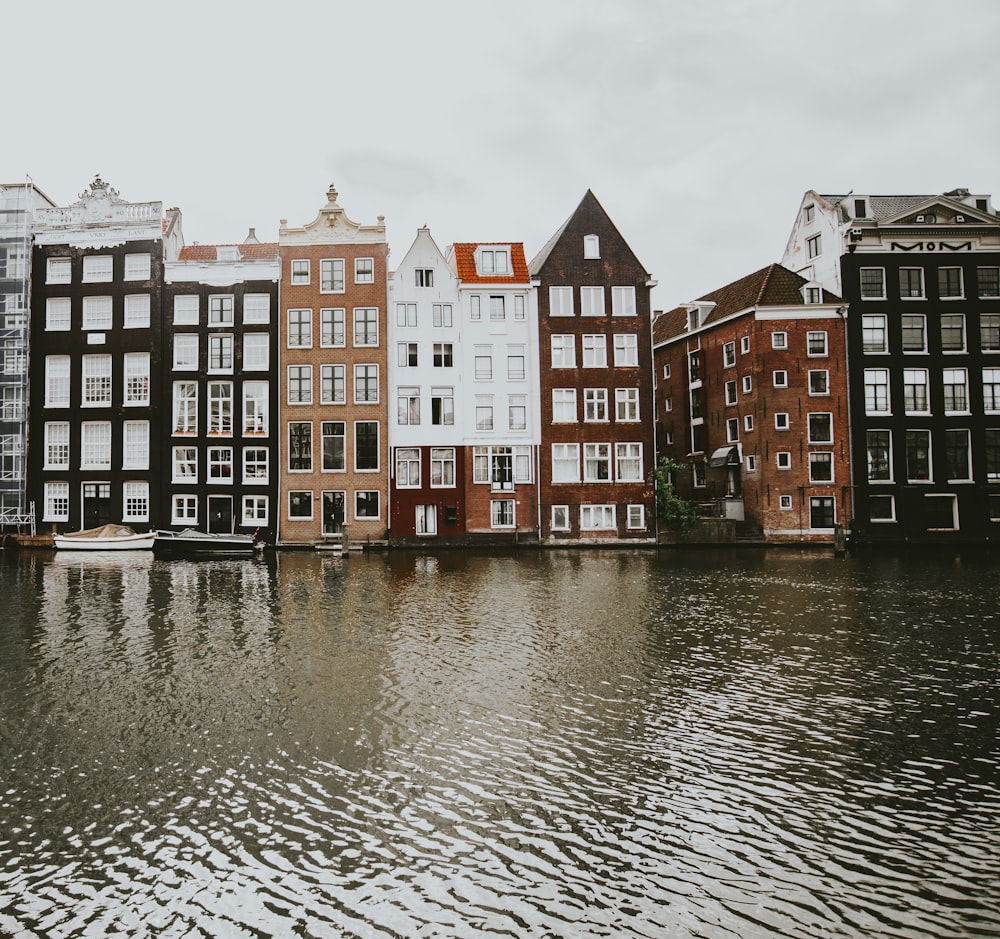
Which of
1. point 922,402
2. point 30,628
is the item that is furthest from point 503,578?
point 922,402

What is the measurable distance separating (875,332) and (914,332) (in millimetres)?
2929

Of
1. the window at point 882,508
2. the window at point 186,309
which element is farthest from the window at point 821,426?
the window at point 186,309

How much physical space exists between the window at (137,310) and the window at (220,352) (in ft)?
15.4

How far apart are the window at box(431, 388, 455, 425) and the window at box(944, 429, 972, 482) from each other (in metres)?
33.6

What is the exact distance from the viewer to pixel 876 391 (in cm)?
5703

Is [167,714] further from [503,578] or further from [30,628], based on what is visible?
[503,578]

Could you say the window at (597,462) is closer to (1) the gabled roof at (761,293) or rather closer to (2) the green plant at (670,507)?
(2) the green plant at (670,507)

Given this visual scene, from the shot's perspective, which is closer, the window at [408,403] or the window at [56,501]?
the window at [56,501]

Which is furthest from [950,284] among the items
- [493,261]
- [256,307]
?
[256,307]

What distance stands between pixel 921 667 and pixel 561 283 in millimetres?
43259

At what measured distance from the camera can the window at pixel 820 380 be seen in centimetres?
5644

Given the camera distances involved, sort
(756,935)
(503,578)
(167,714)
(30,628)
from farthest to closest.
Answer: (503,578)
(30,628)
(167,714)
(756,935)

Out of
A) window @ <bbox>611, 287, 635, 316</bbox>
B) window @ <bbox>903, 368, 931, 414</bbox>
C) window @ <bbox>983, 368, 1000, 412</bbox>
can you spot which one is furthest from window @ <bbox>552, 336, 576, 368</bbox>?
window @ <bbox>983, 368, 1000, 412</bbox>

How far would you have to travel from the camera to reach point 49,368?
56.3m
